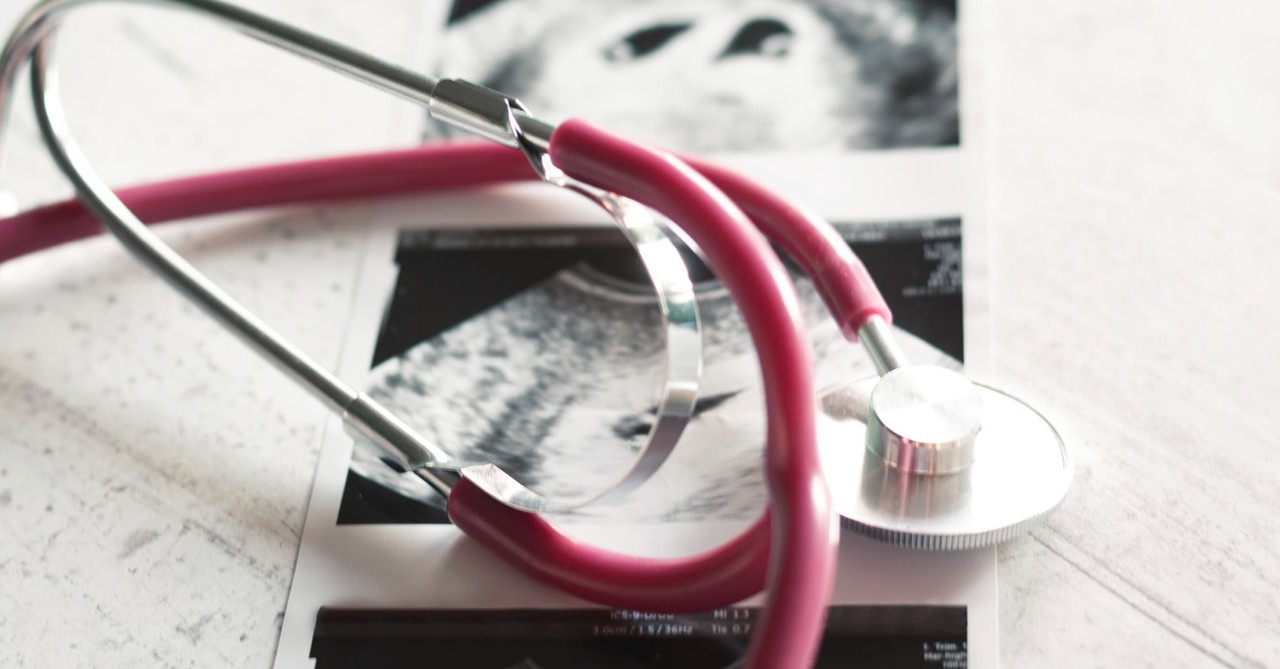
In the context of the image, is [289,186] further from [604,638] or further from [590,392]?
[604,638]

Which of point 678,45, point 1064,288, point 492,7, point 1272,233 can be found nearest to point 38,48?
point 492,7

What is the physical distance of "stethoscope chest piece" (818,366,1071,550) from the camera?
586mm

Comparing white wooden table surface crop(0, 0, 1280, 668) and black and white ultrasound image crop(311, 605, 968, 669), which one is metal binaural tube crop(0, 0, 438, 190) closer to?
white wooden table surface crop(0, 0, 1280, 668)

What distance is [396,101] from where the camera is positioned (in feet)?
3.20

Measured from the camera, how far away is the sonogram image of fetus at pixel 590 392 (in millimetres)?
670

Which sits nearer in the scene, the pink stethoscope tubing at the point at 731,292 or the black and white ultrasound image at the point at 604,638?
the pink stethoscope tubing at the point at 731,292

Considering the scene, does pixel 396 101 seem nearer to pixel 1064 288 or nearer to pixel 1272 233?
pixel 1064 288

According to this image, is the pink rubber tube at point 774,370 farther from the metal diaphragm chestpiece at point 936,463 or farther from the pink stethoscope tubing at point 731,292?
the metal diaphragm chestpiece at point 936,463

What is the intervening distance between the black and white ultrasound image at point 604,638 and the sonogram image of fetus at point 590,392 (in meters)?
0.07

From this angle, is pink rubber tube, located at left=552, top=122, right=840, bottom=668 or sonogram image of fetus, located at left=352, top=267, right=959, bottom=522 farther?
sonogram image of fetus, located at left=352, top=267, right=959, bottom=522

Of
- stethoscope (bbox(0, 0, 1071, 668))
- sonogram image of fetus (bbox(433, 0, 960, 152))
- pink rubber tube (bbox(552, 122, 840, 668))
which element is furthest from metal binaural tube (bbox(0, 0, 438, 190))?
sonogram image of fetus (bbox(433, 0, 960, 152))

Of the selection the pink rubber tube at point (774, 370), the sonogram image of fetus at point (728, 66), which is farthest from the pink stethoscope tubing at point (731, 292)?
the sonogram image of fetus at point (728, 66)

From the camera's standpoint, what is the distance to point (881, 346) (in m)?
0.63

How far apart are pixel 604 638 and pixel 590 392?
173mm
